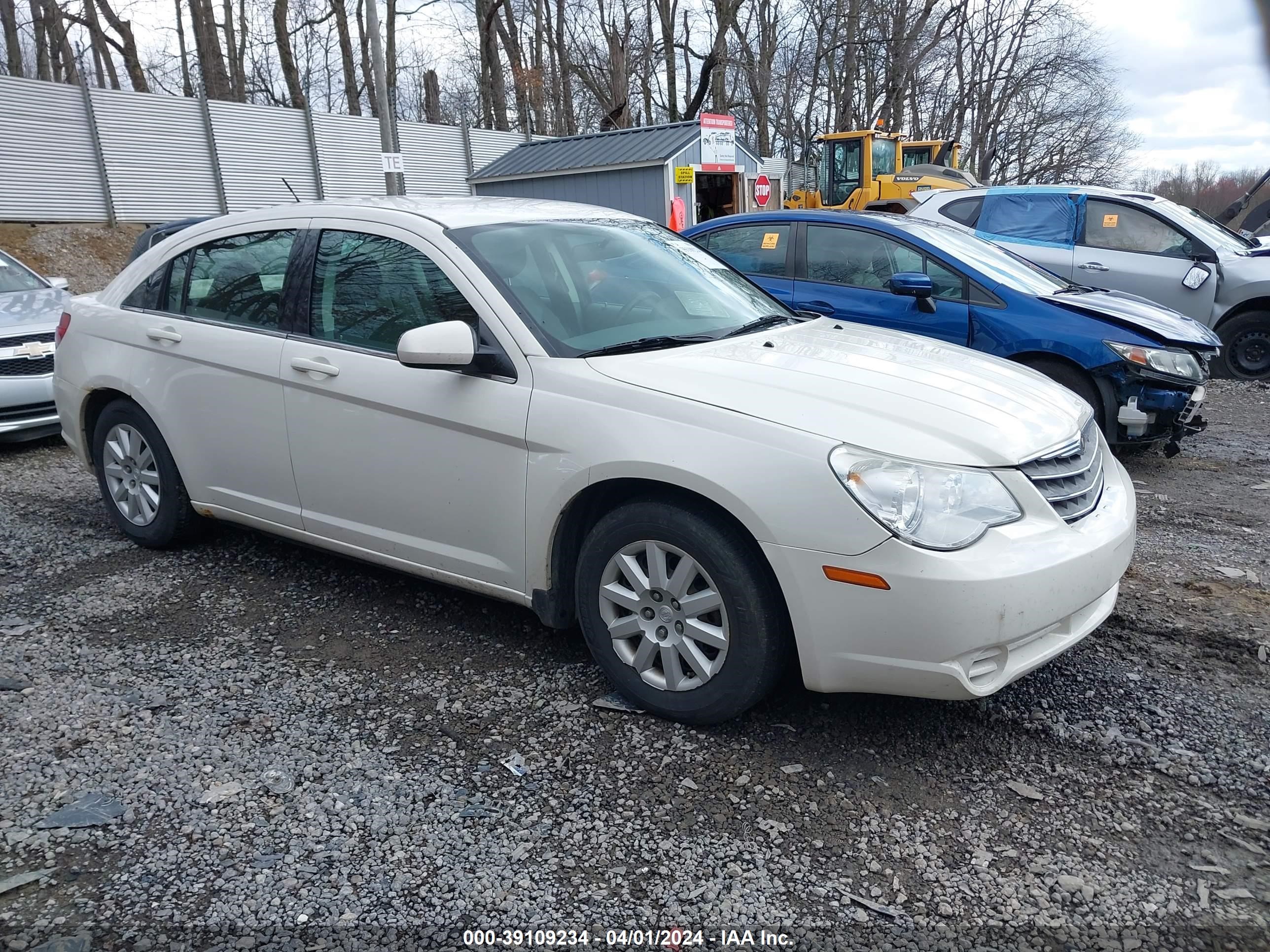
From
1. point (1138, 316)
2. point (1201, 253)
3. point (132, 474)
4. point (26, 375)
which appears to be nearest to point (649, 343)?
point (132, 474)

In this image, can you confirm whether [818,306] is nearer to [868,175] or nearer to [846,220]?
[846,220]

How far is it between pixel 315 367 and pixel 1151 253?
8.03 metres

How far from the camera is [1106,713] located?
10.3ft

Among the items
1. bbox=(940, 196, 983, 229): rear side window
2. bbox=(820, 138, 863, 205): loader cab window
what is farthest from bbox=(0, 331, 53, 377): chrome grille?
bbox=(820, 138, 863, 205): loader cab window

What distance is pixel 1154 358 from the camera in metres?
5.87

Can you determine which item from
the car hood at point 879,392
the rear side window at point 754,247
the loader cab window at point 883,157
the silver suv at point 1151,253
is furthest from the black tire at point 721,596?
the loader cab window at point 883,157

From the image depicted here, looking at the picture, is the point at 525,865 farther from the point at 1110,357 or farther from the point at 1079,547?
the point at 1110,357

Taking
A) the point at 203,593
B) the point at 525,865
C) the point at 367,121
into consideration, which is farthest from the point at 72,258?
the point at 525,865

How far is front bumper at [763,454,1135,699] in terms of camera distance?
2.58 meters

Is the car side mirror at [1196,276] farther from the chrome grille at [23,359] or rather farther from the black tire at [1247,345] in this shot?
the chrome grille at [23,359]

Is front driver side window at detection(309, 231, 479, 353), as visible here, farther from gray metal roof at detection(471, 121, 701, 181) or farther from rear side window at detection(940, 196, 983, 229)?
gray metal roof at detection(471, 121, 701, 181)

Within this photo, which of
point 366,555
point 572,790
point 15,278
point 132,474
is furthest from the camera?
point 15,278

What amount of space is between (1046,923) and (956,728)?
869 millimetres

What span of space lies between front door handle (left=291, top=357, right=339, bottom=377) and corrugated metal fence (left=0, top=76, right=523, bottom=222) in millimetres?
14199
